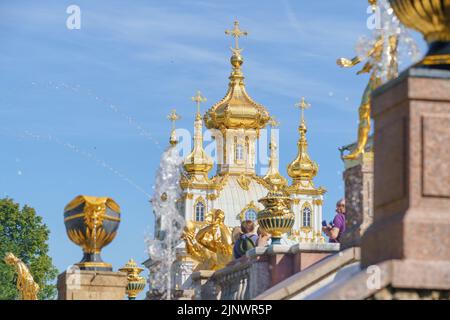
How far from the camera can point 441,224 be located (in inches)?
457

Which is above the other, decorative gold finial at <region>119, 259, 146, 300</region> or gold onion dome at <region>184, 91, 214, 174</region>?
gold onion dome at <region>184, 91, 214, 174</region>

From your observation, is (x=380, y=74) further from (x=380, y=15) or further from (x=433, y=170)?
(x=433, y=170)

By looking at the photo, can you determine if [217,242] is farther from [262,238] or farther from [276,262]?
[276,262]

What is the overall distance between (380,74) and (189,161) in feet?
267

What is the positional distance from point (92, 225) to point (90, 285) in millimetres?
696

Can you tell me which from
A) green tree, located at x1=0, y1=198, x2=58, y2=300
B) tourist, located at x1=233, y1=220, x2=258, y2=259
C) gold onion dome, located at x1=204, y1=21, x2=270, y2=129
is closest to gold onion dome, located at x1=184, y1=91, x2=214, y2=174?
gold onion dome, located at x1=204, y1=21, x2=270, y2=129

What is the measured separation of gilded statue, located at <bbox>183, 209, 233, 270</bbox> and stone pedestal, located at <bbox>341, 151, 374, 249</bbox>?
558 centimetres

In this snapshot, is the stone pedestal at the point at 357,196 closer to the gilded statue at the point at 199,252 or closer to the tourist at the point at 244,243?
the tourist at the point at 244,243

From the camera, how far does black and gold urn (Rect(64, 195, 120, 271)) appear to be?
16984 millimetres

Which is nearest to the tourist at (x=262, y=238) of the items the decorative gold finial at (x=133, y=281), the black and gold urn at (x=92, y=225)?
the black and gold urn at (x=92, y=225)

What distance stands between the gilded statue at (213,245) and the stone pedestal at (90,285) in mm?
5964

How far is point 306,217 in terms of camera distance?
108 meters

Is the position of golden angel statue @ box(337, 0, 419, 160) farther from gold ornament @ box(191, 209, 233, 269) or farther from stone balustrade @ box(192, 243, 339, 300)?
gold ornament @ box(191, 209, 233, 269)
